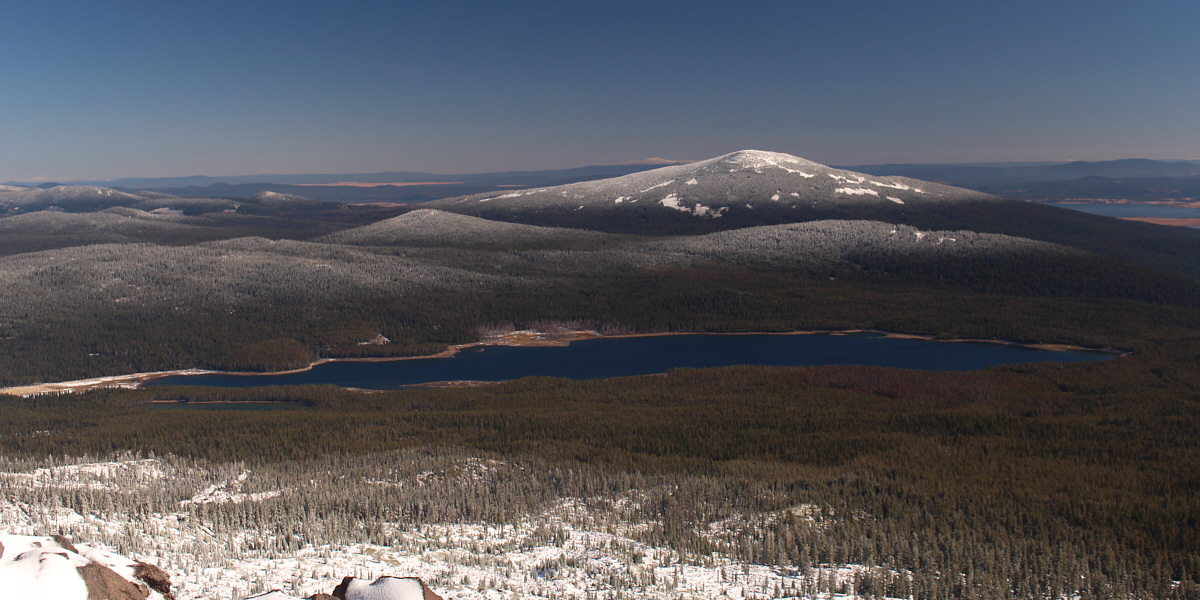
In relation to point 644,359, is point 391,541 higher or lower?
higher

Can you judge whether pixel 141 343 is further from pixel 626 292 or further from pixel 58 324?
pixel 626 292

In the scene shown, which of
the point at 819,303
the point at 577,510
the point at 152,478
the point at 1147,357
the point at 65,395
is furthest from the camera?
the point at 819,303

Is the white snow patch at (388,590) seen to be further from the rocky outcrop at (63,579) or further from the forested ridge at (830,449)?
the forested ridge at (830,449)

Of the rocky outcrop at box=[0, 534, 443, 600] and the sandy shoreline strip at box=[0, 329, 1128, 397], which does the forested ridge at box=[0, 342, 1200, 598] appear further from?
the rocky outcrop at box=[0, 534, 443, 600]

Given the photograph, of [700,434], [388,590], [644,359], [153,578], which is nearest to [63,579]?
[153,578]

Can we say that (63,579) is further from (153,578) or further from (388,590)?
(388,590)

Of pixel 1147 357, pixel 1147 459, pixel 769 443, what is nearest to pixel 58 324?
pixel 769 443
